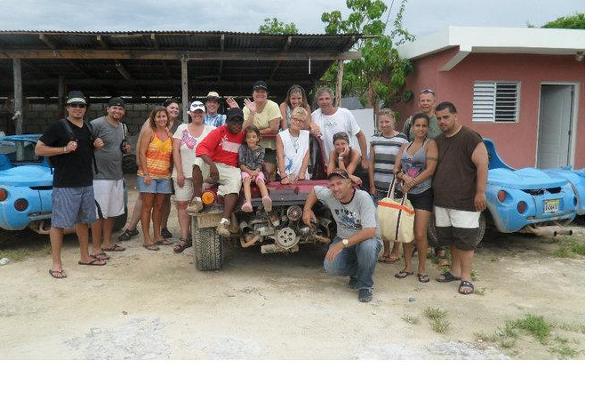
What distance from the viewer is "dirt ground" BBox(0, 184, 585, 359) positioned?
3598 millimetres

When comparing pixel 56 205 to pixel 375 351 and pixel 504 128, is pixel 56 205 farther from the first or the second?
pixel 504 128

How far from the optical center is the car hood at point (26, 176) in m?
5.94

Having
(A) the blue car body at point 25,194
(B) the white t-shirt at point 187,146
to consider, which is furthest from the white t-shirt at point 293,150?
(A) the blue car body at point 25,194

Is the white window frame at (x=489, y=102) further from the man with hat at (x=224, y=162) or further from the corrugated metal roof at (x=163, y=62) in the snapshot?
the man with hat at (x=224, y=162)

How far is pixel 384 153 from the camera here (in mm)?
5469

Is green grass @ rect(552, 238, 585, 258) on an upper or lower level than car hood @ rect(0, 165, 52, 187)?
lower

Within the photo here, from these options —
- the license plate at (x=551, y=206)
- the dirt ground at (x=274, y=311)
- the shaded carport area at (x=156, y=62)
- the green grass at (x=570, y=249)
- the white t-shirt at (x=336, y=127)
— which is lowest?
the dirt ground at (x=274, y=311)

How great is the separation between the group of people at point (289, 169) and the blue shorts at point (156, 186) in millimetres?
12

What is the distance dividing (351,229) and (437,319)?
1088 mm

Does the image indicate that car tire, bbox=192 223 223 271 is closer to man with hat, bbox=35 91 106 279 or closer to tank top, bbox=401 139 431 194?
man with hat, bbox=35 91 106 279

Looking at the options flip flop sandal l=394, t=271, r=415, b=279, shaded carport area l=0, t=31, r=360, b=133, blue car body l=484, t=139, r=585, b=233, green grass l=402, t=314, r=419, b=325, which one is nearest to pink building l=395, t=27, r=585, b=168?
shaded carport area l=0, t=31, r=360, b=133

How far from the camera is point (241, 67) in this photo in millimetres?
13125

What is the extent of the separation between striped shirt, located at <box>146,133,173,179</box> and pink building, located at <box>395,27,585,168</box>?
22.9 feet

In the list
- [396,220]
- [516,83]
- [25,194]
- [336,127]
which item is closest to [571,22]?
[516,83]
